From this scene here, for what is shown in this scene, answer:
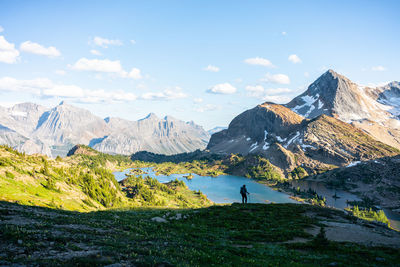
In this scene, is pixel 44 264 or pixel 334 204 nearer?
pixel 44 264

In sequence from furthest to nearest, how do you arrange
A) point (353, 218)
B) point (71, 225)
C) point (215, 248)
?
point (353, 218) < point (71, 225) < point (215, 248)

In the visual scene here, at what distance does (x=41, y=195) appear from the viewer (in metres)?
48.8

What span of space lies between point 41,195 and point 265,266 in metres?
50.4

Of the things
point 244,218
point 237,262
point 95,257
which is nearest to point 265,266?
point 237,262

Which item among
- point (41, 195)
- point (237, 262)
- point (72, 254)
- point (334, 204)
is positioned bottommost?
point (334, 204)

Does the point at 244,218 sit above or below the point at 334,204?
above

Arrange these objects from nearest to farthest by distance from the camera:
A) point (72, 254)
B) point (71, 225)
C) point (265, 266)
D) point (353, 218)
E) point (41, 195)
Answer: point (72, 254) < point (265, 266) < point (71, 225) < point (353, 218) < point (41, 195)

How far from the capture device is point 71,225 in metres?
21.9

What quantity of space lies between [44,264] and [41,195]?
152 feet

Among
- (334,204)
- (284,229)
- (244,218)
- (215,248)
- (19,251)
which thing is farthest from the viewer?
(334,204)

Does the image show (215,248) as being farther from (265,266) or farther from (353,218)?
(353,218)

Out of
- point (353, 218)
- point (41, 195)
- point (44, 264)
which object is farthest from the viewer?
point (41, 195)

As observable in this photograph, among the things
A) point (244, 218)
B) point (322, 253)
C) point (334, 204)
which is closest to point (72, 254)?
point (322, 253)

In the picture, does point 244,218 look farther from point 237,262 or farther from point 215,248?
point 237,262
